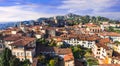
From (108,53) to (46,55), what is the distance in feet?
50.8

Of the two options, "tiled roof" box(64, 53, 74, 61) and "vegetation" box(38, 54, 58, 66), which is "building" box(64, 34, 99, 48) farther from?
"vegetation" box(38, 54, 58, 66)

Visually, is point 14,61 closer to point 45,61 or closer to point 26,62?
point 26,62

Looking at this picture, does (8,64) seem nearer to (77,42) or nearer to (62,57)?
(62,57)

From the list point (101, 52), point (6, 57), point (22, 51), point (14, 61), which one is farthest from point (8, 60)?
point (101, 52)

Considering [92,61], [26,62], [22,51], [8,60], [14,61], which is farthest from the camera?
[92,61]

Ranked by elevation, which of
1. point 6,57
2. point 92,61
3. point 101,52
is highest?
point 6,57

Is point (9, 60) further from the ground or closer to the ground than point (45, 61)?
further from the ground

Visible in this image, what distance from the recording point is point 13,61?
46344 millimetres

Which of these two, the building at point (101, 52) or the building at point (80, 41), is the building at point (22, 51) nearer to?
the building at point (101, 52)

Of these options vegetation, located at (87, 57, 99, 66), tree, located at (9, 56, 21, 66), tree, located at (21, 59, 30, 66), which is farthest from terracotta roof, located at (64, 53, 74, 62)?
tree, located at (9, 56, 21, 66)

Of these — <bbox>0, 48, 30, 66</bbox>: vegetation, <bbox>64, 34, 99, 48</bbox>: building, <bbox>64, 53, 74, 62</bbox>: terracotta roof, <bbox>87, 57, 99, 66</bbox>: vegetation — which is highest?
<bbox>0, 48, 30, 66</bbox>: vegetation

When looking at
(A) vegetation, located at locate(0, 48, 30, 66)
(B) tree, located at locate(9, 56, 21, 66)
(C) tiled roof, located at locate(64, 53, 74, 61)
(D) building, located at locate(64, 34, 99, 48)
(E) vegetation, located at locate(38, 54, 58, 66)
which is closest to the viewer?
(B) tree, located at locate(9, 56, 21, 66)

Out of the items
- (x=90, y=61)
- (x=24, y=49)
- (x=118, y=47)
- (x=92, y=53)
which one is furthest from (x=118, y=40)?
(x=24, y=49)

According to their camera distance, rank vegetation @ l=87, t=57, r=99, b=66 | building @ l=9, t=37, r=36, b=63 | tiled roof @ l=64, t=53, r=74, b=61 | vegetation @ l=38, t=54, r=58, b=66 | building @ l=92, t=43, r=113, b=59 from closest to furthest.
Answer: vegetation @ l=38, t=54, r=58, b=66 → tiled roof @ l=64, t=53, r=74, b=61 → building @ l=9, t=37, r=36, b=63 → vegetation @ l=87, t=57, r=99, b=66 → building @ l=92, t=43, r=113, b=59
